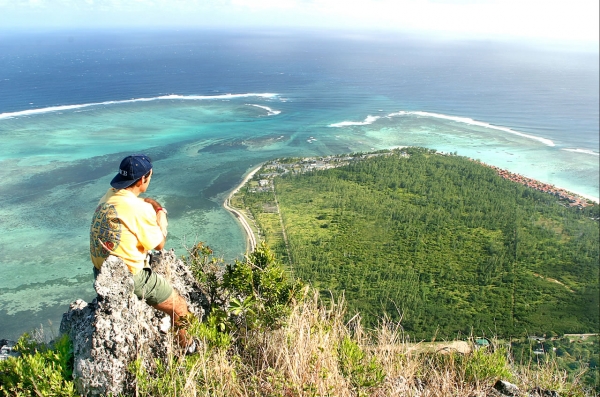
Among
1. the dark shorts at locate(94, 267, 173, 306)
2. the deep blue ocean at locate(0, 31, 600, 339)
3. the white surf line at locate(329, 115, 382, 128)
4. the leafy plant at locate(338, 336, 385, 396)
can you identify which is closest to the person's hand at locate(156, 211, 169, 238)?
the dark shorts at locate(94, 267, 173, 306)

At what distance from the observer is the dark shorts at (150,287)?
329 cm

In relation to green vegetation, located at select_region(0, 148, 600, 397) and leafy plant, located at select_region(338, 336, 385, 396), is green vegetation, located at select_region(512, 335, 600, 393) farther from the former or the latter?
leafy plant, located at select_region(338, 336, 385, 396)

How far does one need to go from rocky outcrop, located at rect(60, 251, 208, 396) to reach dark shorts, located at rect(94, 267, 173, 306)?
75mm

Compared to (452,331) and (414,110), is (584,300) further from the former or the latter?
(414,110)

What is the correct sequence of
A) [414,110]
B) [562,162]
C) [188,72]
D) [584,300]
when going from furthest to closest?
[188,72]
[414,110]
[562,162]
[584,300]

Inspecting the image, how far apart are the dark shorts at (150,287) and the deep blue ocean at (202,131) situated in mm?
15361

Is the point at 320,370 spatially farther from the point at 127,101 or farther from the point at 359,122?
the point at 127,101

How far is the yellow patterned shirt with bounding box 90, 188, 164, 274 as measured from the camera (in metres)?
3.06

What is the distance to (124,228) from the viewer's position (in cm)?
308

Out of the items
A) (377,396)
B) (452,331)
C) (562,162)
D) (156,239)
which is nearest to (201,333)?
(156,239)

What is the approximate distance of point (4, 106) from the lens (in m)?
40.0

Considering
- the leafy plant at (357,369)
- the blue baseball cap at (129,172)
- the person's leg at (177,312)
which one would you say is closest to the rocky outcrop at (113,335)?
the person's leg at (177,312)

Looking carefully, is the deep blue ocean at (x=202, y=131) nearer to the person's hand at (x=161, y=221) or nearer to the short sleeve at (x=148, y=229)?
the person's hand at (x=161, y=221)

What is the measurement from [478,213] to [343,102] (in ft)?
125
